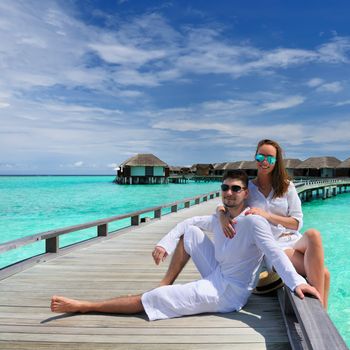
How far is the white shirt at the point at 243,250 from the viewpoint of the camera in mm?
2629

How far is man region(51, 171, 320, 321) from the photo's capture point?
2.77m

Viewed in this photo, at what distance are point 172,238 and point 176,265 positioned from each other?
25cm

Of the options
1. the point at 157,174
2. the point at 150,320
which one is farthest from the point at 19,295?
the point at 157,174

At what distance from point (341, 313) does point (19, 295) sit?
5.09m

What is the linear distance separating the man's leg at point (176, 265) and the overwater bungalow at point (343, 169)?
5653 centimetres

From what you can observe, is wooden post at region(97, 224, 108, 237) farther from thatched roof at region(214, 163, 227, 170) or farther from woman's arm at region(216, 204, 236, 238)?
thatched roof at region(214, 163, 227, 170)

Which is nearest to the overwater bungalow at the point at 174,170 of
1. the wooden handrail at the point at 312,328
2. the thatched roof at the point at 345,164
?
the thatched roof at the point at 345,164

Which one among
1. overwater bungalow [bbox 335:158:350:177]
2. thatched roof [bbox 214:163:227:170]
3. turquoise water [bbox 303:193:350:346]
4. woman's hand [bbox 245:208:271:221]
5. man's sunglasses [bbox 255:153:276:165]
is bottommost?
turquoise water [bbox 303:193:350:346]

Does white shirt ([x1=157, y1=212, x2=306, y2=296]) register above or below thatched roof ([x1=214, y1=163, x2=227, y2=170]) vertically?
below

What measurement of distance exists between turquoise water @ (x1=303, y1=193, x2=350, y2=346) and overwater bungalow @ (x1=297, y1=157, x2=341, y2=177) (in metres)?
38.9

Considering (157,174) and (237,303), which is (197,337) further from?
(157,174)

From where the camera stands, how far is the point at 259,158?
304 centimetres

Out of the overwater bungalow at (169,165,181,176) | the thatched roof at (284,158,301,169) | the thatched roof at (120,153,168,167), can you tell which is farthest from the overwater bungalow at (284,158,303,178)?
the overwater bungalow at (169,165,181,176)

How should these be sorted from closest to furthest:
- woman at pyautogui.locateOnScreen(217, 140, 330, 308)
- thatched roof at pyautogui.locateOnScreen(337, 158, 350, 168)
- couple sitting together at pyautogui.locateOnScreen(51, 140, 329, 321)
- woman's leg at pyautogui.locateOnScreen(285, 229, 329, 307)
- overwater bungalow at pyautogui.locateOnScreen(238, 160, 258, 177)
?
woman's leg at pyautogui.locateOnScreen(285, 229, 329, 307) → couple sitting together at pyautogui.locateOnScreen(51, 140, 329, 321) → woman at pyautogui.locateOnScreen(217, 140, 330, 308) → thatched roof at pyautogui.locateOnScreen(337, 158, 350, 168) → overwater bungalow at pyautogui.locateOnScreen(238, 160, 258, 177)
